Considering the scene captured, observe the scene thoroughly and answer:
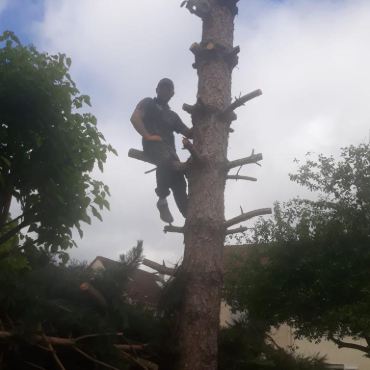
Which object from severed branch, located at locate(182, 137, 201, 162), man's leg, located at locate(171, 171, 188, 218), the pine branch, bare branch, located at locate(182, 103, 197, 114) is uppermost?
bare branch, located at locate(182, 103, 197, 114)

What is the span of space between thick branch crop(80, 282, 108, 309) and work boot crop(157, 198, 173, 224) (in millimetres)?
→ 1467

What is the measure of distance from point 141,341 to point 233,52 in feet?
9.56

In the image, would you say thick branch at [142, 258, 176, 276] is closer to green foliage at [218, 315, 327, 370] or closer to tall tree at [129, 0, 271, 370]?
tall tree at [129, 0, 271, 370]

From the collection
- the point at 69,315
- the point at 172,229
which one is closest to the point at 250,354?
the point at 172,229

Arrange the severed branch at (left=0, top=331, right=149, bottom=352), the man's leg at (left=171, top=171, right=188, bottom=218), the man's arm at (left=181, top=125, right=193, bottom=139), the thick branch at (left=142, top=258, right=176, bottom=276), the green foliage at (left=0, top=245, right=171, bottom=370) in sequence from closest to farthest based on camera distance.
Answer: the severed branch at (left=0, top=331, right=149, bottom=352), the green foliage at (left=0, top=245, right=171, bottom=370), the thick branch at (left=142, top=258, right=176, bottom=276), the man's leg at (left=171, top=171, right=188, bottom=218), the man's arm at (left=181, top=125, right=193, bottom=139)

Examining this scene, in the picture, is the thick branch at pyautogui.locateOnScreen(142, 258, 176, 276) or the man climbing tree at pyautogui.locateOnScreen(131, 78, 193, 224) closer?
the thick branch at pyautogui.locateOnScreen(142, 258, 176, 276)

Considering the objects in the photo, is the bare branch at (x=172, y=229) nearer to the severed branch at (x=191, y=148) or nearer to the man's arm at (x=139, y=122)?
the severed branch at (x=191, y=148)

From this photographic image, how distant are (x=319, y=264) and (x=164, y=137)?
5948 mm

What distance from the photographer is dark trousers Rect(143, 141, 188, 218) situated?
4801 millimetres

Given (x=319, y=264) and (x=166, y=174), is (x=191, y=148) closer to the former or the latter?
(x=166, y=174)

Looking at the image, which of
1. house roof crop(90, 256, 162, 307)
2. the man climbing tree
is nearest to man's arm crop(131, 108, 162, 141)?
the man climbing tree

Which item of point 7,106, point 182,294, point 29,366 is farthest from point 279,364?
point 7,106

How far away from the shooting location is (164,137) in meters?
5.34

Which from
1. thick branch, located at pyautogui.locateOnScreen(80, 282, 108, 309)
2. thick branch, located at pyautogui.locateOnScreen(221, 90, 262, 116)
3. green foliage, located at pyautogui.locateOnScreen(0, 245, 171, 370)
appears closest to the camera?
green foliage, located at pyautogui.locateOnScreen(0, 245, 171, 370)
